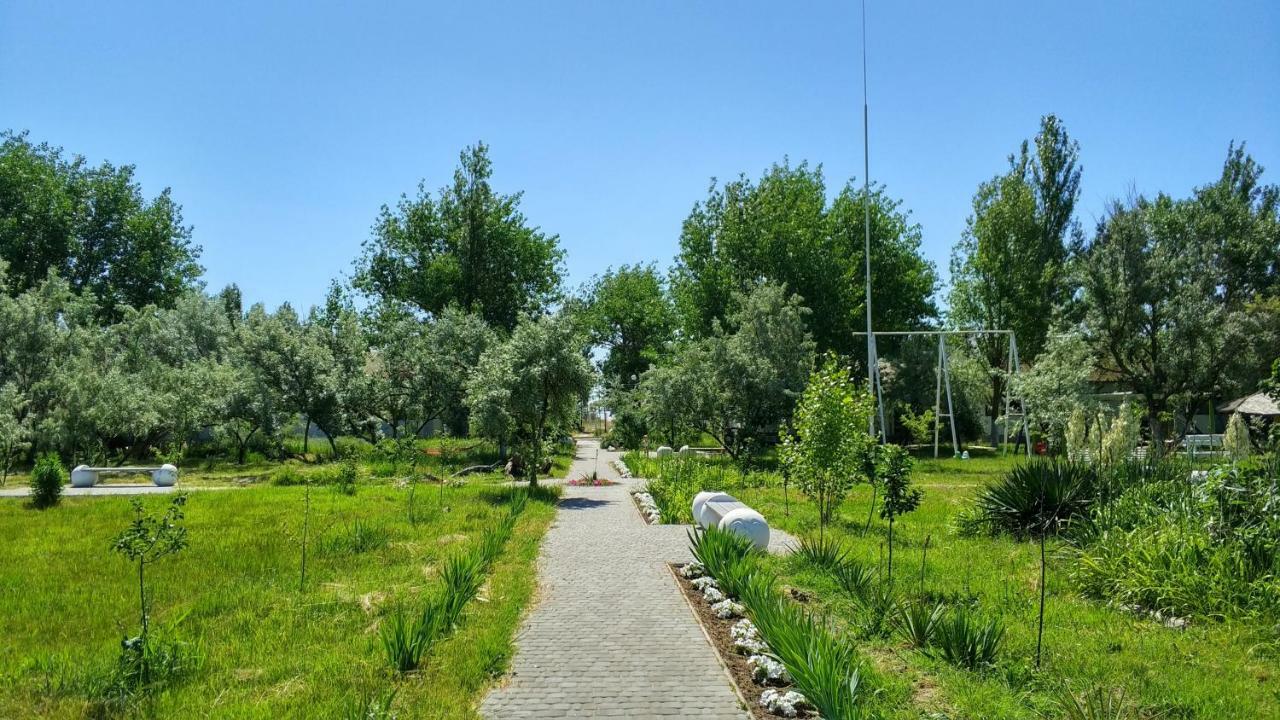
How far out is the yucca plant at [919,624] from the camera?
6.05 meters

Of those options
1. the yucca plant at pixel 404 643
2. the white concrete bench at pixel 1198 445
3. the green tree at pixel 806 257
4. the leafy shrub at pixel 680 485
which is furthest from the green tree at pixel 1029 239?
the yucca plant at pixel 404 643

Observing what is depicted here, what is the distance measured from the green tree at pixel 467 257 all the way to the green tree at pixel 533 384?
22.4m

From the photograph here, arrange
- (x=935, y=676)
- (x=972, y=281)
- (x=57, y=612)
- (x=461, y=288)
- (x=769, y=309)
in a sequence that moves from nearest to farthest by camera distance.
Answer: (x=935, y=676) < (x=57, y=612) < (x=769, y=309) < (x=972, y=281) < (x=461, y=288)

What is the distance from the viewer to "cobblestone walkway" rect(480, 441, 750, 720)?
5.08 m

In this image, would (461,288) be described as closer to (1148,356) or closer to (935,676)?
(1148,356)

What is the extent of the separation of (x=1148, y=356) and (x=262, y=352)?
108ft

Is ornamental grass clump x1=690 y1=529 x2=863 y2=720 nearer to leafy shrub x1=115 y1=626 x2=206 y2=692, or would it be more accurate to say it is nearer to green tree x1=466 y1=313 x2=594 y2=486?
leafy shrub x1=115 y1=626 x2=206 y2=692

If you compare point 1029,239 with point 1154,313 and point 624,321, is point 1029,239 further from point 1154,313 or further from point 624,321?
point 624,321

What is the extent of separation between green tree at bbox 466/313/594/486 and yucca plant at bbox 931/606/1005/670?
12780 millimetres

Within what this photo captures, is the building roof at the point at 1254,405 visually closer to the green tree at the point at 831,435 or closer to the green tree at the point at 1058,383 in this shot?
the green tree at the point at 1058,383

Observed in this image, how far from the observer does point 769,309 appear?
26.6 meters

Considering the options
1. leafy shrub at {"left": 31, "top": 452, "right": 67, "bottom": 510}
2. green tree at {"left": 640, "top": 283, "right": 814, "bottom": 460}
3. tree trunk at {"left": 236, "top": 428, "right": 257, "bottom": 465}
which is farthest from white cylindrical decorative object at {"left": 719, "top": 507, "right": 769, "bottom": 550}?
tree trunk at {"left": 236, "top": 428, "right": 257, "bottom": 465}

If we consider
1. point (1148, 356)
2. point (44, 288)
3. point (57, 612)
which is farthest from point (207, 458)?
point (1148, 356)

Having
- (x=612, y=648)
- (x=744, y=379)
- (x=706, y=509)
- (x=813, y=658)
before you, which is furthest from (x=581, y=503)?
(x=813, y=658)
